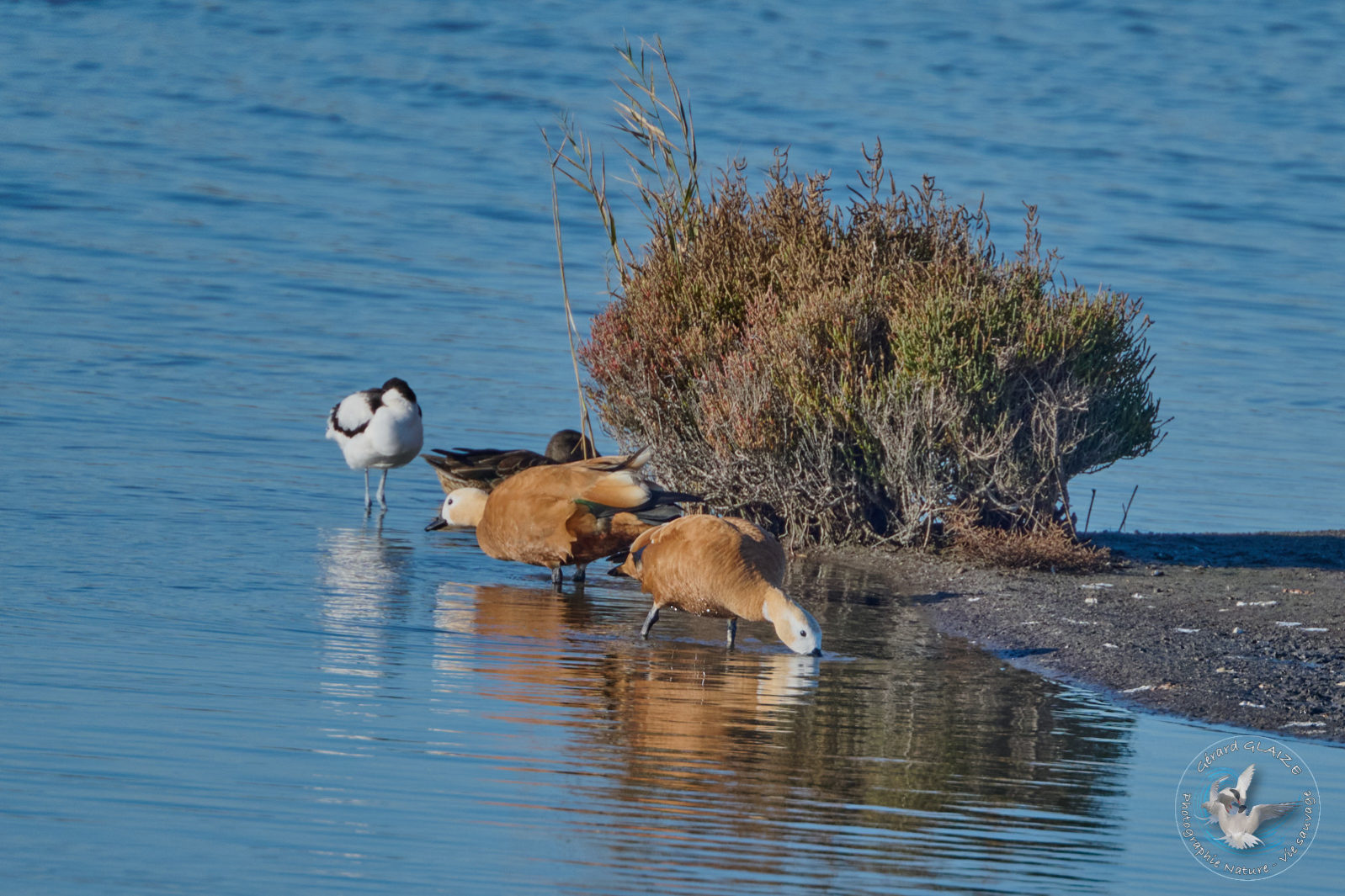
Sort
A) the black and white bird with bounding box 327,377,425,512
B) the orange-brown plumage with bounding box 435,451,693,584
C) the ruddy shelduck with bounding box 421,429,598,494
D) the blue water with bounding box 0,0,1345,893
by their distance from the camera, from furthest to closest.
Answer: the black and white bird with bounding box 327,377,425,512 → the ruddy shelduck with bounding box 421,429,598,494 → the orange-brown plumage with bounding box 435,451,693,584 → the blue water with bounding box 0,0,1345,893

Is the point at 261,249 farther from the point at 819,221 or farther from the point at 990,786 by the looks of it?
the point at 990,786

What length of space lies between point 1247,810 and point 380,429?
322 inches

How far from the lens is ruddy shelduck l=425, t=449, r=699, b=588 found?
31.3 ft

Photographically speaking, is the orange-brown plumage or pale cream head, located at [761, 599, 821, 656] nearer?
pale cream head, located at [761, 599, 821, 656]

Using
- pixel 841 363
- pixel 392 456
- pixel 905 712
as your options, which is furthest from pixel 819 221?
pixel 905 712

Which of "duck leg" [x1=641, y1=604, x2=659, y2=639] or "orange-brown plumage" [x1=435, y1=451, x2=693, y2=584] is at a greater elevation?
"orange-brown plumage" [x1=435, y1=451, x2=693, y2=584]

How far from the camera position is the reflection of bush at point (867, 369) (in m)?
10.5

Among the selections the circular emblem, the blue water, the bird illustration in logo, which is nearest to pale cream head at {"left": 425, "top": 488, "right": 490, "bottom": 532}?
the blue water

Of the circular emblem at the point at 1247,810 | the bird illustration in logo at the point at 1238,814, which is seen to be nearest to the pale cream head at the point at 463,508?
the circular emblem at the point at 1247,810

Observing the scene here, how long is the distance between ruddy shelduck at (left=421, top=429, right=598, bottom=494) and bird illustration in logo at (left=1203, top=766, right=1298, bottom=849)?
20.0ft

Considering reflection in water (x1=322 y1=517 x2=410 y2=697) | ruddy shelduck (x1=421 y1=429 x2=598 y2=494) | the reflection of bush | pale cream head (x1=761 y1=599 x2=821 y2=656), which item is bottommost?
reflection in water (x1=322 y1=517 x2=410 y2=697)

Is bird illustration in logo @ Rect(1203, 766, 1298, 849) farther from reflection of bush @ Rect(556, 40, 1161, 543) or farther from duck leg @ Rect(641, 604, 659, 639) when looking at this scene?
reflection of bush @ Rect(556, 40, 1161, 543)

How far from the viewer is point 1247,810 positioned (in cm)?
600

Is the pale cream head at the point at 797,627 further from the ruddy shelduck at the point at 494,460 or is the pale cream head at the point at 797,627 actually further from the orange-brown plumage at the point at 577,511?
the ruddy shelduck at the point at 494,460
